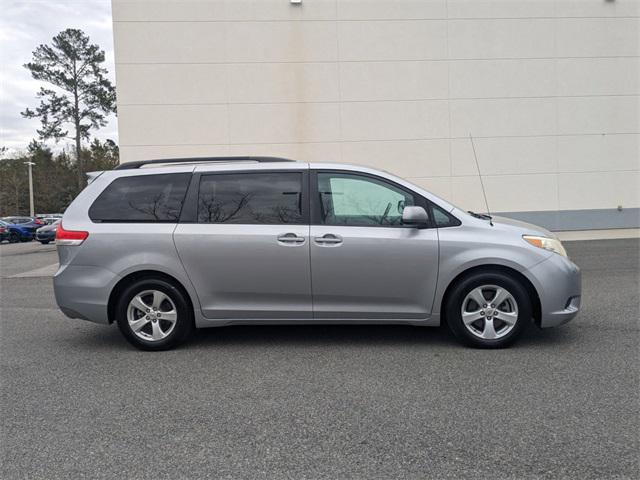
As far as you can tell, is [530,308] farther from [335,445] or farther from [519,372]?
[335,445]

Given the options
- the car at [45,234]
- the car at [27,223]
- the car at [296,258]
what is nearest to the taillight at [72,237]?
the car at [296,258]

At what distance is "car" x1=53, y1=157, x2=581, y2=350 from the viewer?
5.01 metres

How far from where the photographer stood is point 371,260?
5.02m

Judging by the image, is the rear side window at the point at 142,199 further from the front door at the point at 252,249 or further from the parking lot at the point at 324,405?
the parking lot at the point at 324,405

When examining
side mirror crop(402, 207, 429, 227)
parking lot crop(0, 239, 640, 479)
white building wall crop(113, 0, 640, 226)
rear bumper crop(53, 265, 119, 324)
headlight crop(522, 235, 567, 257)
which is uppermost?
white building wall crop(113, 0, 640, 226)

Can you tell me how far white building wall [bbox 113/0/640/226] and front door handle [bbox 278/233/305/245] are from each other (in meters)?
11.5

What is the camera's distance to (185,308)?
17.0ft

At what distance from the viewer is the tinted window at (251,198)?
5.19 meters

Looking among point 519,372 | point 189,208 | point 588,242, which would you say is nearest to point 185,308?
point 189,208

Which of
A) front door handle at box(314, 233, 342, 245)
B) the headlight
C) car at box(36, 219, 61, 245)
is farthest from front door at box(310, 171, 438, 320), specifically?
car at box(36, 219, 61, 245)

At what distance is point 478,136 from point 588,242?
4.57 metres

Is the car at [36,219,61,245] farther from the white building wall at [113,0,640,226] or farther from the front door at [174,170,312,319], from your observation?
the front door at [174,170,312,319]

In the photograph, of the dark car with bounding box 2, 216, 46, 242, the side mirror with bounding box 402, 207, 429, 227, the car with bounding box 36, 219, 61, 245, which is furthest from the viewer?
the dark car with bounding box 2, 216, 46, 242

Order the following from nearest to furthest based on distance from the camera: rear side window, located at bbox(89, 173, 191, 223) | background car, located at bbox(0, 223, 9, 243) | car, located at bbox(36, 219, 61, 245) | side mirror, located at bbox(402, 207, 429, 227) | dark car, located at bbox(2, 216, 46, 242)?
1. side mirror, located at bbox(402, 207, 429, 227)
2. rear side window, located at bbox(89, 173, 191, 223)
3. car, located at bbox(36, 219, 61, 245)
4. background car, located at bbox(0, 223, 9, 243)
5. dark car, located at bbox(2, 216, 46, 242)
